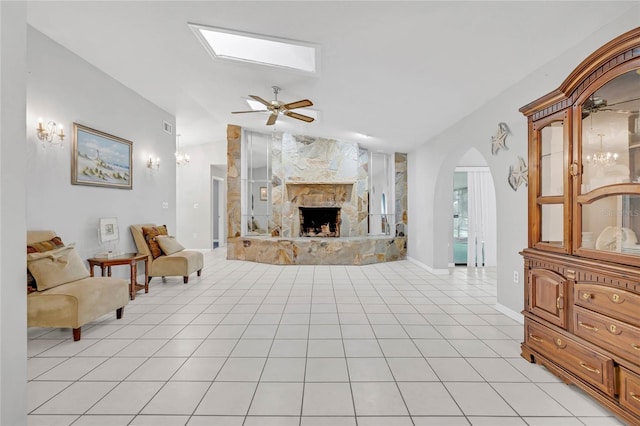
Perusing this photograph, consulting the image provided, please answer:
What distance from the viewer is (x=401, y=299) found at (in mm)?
3963

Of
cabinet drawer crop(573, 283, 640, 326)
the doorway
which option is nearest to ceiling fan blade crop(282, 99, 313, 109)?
cabinet drawer crop(573, 283, 640, 326)

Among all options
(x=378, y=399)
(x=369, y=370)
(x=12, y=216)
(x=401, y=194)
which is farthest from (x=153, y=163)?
(x=401, y=194)

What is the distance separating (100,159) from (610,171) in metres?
5.39

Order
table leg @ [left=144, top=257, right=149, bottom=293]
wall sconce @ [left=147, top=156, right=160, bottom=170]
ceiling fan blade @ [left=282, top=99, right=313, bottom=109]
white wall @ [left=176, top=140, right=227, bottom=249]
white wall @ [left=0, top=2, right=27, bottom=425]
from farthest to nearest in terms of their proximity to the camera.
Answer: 1. white wall @ [left=176, top=140, right=227, bottom=249]
2. wall sconce @ [left=147, top=156, right=160, bottom=170]
3. table leg @ [left=144, top=257, right=149, bottom=293]
4. ceiling fan blade @ [left=282, top=99, right=313, bottom=109]
5. white wall @ [left=0, top=2, right=27, bottom=425]

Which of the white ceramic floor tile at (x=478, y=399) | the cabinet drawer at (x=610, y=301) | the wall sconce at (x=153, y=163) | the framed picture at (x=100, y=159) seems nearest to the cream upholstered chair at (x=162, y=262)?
the framed picture at (x=100, y=159)

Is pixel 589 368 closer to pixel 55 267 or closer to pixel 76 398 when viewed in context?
pixel 76 398

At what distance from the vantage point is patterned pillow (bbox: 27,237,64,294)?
2.69 meters

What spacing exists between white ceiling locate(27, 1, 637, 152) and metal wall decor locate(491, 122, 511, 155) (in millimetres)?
423

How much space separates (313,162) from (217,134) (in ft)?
9.28

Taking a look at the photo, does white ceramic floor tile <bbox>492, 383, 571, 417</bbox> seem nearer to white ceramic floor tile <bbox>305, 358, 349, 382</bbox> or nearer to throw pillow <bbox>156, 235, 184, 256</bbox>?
white ceramic floor tile <bbox>305, 358, 349, 382</bbox>

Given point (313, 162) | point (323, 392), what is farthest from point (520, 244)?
point (313, 162)

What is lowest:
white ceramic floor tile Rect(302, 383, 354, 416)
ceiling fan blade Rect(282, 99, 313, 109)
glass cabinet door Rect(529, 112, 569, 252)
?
white ceramic floor tile Rect(302, 383, 354, 416)

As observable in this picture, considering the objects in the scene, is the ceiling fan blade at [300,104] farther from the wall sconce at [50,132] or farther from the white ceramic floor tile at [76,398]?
the white ceramic floor tile at [76,398]

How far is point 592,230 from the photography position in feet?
6.34
